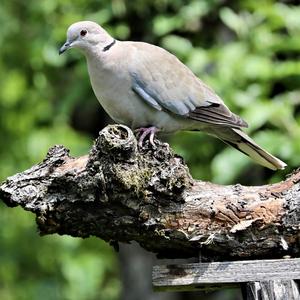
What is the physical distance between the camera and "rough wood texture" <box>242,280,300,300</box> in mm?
3217

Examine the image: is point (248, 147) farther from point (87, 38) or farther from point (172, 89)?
point (87, 38)

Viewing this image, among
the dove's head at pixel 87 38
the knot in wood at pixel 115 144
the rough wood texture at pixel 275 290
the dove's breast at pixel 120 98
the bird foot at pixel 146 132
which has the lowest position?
the rough wood texture at pixel 275 290

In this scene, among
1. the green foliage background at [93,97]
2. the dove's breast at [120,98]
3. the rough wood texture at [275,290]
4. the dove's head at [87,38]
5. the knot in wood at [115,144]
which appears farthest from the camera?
the green foliage background at [93,97]

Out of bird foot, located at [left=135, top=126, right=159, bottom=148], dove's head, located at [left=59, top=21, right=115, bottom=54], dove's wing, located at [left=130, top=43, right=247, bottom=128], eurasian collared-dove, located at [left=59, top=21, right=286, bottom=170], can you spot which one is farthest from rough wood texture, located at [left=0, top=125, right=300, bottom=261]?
dove's head, located at [left=59, top=21, right=115, bottom=54]

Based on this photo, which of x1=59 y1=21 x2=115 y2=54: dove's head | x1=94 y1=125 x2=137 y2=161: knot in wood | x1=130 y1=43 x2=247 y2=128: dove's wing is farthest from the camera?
x1=59 y1=21 x2=115 y2=54: dove's head

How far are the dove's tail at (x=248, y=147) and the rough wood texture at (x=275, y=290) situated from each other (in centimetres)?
119

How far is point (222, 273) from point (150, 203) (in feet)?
1.20

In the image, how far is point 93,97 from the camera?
6277mm

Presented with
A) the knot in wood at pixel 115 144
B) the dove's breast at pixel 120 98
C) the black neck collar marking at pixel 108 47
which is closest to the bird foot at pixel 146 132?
the dove's breast at pixel 120 98

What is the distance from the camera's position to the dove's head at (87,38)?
439 cm

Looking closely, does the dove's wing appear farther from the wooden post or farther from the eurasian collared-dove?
the wooden post

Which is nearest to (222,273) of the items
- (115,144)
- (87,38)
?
(115,144)

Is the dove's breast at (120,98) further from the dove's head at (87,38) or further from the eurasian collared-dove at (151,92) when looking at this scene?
the dove's head at (87,38)

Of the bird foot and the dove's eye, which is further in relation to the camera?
the dove's eye
